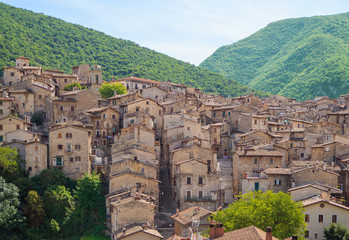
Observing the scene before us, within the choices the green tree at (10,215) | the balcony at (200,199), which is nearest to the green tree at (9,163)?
the green tree at (10,215)

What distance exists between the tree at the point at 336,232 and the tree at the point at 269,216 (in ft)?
8.33

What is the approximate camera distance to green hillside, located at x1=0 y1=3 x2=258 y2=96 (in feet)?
385

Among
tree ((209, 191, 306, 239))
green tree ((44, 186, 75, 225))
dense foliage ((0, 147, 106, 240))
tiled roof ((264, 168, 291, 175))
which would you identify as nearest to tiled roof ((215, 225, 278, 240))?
tree ((209, 191, 306, 239))

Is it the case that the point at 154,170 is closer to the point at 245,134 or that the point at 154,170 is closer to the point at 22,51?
the point at 245,134

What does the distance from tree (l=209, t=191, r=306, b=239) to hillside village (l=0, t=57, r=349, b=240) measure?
13.2 feet

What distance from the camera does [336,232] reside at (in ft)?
135

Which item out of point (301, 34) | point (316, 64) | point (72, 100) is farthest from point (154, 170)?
point (301, 34)

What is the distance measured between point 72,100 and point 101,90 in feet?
29.6

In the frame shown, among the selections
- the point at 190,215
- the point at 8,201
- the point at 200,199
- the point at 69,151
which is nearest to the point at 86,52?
the point at 69,151

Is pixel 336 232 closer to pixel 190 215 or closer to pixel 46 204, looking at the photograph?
pixel 190 215

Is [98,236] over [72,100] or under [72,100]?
under

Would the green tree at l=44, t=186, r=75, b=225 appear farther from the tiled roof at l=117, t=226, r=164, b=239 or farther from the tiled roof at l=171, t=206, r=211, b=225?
the tiled roof at l=171, t=206, r=211, b=225

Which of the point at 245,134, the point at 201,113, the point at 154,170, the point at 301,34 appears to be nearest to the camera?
the point at 154,170

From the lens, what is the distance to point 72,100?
70.2 meters
